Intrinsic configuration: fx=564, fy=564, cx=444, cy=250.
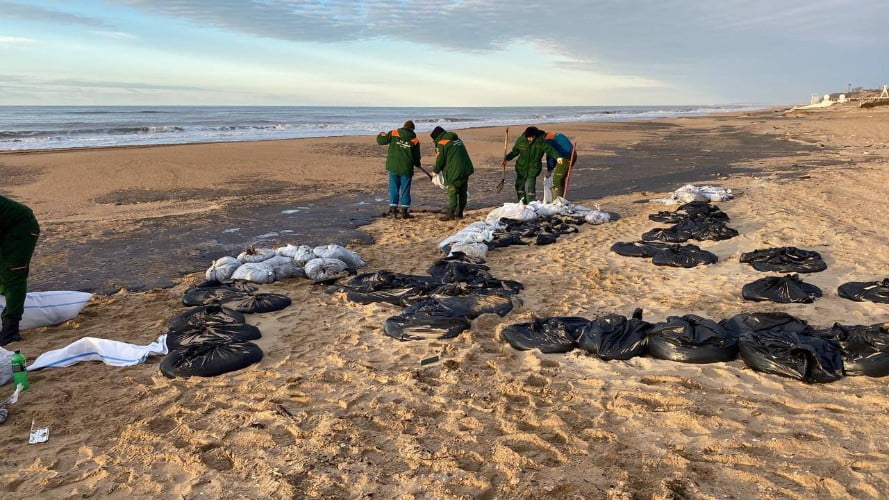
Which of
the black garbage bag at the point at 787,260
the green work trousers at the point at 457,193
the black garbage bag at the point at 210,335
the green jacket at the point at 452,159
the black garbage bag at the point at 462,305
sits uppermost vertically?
the green jacket at the point at 452,159

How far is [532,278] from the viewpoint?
631cm

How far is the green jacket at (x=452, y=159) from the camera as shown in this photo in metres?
9.32

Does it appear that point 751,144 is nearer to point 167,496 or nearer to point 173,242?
point 173,242

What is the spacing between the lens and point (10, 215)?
4.57 metres

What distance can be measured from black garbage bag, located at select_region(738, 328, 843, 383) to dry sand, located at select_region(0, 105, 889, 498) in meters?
0.08

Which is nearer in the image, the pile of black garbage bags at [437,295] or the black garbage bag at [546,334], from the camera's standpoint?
the black garbage bag at [546,334]

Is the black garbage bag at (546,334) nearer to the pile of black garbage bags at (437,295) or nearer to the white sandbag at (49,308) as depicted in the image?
the pile of black garbage bags at (437,295)

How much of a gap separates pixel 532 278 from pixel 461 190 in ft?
11.4

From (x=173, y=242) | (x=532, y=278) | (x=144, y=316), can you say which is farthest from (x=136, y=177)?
(x=532, y=278)

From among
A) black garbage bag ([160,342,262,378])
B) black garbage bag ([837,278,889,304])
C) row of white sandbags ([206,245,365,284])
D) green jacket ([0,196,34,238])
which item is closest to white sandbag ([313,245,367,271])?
row of white sandbags ([206,245,365,284])

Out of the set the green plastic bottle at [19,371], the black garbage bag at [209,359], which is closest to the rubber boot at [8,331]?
the green plastic bottle at [19,371]

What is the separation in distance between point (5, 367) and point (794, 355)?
5.37m

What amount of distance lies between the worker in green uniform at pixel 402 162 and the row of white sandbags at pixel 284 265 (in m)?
3.21

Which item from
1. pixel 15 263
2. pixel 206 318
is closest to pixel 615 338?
pixel 206 318
